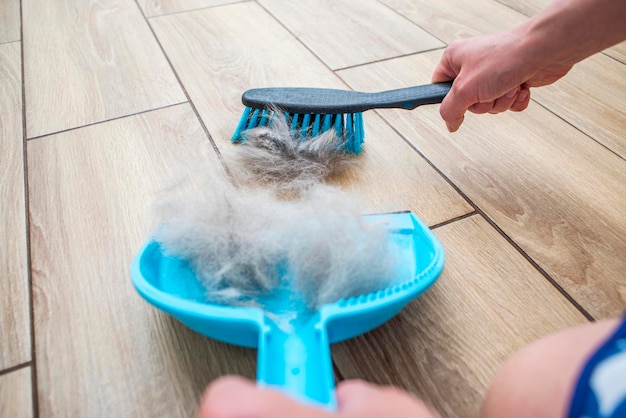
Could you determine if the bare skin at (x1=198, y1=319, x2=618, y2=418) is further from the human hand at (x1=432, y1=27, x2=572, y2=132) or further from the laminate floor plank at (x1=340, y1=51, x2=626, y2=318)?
the human hand at (x1=432, y1=27, x2=572, y2=132)

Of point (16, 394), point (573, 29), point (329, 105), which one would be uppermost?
point (573, 29)

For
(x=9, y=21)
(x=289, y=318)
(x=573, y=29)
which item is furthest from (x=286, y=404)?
(x=9, y=21)

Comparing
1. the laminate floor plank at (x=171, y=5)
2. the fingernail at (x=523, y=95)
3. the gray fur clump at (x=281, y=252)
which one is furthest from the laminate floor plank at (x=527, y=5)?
the gray fur clump at (x=281, y=252)

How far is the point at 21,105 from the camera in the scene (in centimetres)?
77

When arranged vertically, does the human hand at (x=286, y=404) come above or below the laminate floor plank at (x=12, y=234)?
above

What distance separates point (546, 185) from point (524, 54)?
0.18 m

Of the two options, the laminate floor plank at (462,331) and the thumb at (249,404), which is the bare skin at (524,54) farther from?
the thumb at (249,404)

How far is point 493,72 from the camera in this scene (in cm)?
57

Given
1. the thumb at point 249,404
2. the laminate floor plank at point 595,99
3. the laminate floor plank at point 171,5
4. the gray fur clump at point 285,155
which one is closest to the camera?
the thumb at point 249,404

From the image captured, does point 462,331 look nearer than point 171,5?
Yes

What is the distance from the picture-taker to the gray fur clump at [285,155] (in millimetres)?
613

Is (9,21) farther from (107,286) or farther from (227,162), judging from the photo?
(107,286)

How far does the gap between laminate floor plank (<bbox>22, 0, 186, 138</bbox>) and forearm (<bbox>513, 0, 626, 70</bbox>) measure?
53cm

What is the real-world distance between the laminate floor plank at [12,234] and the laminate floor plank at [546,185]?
1.70 feet
